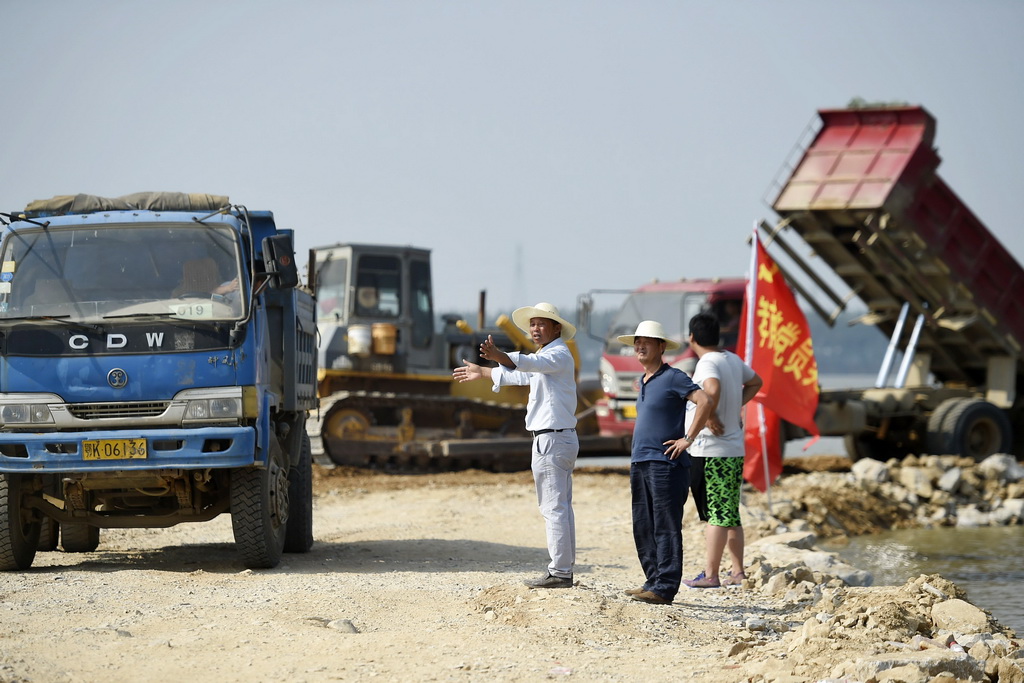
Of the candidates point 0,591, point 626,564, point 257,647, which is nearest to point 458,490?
point 626,564

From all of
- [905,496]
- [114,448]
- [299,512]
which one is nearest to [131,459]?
[114,448]

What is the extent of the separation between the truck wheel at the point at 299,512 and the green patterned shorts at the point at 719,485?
11.4 ft

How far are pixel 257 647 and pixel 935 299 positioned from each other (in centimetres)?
1352

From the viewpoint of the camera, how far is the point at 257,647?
5941mm

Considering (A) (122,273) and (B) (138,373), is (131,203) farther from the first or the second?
(B) (138,373)

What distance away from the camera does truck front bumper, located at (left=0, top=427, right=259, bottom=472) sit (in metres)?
7.98

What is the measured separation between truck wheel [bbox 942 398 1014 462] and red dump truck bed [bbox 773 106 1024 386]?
918mm

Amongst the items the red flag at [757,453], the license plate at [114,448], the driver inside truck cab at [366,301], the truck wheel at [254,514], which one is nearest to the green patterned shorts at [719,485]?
the truck wheel at [254,514]

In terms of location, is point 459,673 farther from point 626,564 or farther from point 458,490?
point 458,490

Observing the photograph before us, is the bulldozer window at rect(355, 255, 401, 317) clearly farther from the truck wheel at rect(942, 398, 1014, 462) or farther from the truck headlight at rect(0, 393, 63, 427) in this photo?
the truck headlight at rect(0, 393, 63, 427)

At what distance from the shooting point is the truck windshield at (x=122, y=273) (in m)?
8.22

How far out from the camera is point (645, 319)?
18609 millimetres

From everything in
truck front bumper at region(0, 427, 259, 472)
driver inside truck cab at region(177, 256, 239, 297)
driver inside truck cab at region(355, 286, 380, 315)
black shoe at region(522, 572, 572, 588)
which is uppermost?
driver inside truck cab at region(355, 286, 380, 315)

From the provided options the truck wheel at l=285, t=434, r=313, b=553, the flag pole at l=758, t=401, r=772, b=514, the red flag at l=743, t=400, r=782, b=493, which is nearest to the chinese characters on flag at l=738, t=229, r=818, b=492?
the red flag at l=743, t=400, r=782, b=493
